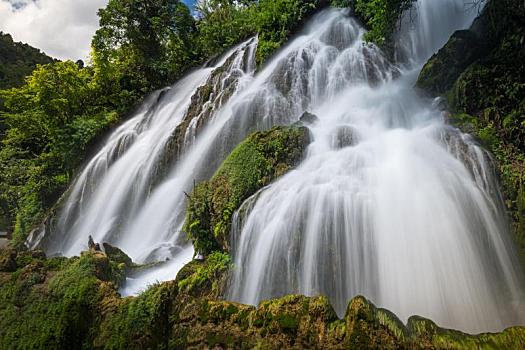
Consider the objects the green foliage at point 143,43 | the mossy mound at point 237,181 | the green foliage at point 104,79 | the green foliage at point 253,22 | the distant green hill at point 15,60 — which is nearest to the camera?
the mossy mound at point 237,181

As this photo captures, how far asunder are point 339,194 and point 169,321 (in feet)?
11.7

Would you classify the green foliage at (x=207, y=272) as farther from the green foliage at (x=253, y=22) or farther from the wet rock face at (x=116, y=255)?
the green foliage at (x=253, y=22)

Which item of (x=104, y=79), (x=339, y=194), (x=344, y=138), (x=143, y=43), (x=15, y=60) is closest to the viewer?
(x=339, y=194)

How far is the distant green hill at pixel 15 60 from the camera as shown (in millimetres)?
29672

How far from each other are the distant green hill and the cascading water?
30.3 meters

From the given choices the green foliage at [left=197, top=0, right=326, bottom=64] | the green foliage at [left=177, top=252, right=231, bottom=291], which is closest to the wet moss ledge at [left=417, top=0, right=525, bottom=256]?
the green foliage at [left=177, top=252, right=231, bottom=291]

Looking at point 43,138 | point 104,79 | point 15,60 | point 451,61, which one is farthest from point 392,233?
point 15,60

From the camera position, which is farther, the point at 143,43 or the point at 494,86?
the point at 143,43

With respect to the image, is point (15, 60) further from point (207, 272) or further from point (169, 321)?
point (169, 321)

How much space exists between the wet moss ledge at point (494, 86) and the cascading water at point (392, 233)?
35cm

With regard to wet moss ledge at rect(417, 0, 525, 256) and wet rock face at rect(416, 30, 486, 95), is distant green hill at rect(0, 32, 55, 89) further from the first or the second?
wet moss ledge at rect(417, 0, 525, 256)

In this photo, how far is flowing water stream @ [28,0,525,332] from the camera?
206 inches

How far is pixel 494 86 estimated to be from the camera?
8164mm

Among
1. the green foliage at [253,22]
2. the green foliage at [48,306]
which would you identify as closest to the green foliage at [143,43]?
the green foliage at [253,22]
